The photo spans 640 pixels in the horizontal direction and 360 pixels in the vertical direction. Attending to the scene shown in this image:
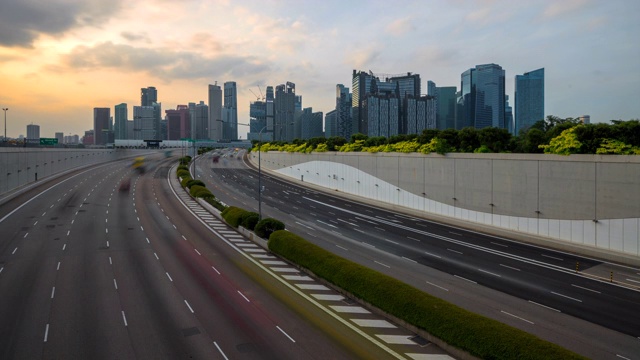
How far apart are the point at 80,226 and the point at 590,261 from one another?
157ft

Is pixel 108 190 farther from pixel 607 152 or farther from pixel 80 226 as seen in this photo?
pixel 607 152

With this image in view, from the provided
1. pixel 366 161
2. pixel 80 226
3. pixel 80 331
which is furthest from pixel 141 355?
pixel 366 161

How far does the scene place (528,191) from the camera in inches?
1710

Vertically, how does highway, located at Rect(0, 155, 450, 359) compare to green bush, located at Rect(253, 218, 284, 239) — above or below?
below

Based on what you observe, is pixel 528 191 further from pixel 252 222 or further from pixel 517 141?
pixel 252 222

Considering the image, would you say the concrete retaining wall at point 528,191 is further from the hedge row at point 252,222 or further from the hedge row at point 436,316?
the hedge row at point 436,316

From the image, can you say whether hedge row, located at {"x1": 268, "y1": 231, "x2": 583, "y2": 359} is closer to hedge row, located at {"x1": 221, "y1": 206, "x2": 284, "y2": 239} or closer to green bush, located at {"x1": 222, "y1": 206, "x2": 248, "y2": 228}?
hedge row, located at {"x1": 221, "y1": 206, "x2": 284, "y2": 239}

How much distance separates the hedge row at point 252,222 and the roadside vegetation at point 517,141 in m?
26.4

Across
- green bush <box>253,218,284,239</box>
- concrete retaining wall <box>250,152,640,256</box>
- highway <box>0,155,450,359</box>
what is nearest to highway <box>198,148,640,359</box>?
concrete retaining wall <box>250,152,640,256</box>

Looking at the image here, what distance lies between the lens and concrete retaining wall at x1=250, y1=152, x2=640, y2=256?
3550 centimetres

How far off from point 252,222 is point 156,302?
18.8 meters

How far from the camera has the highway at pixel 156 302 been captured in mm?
18234

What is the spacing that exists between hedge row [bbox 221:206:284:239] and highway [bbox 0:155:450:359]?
1.55 meters

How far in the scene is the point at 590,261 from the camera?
34688mm
